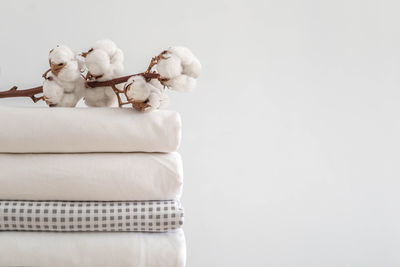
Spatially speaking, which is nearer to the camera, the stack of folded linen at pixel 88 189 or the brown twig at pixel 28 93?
the stack of folded linen at pixel 88 189

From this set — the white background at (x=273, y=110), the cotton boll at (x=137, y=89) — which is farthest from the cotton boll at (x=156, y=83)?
the white background at (x=273, y=110)

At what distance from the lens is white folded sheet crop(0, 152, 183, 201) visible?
0.67 m

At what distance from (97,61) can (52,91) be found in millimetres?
80

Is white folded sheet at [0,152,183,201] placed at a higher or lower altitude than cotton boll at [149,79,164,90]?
lower

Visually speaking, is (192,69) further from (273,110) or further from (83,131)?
(273,110)

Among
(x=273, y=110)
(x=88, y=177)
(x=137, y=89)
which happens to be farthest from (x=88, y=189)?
(x=273, y=110)

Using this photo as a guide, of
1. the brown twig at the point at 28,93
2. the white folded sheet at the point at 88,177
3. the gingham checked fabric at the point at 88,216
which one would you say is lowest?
the gingham checked fabric at the point at 88,216

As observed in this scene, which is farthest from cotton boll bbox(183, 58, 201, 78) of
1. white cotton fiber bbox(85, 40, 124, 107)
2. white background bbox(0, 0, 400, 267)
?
white background bbox(0, 0, 400, 267)

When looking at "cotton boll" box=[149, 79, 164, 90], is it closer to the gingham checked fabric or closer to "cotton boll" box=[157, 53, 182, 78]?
"cotton boll" box=[157, 53, 182, 78]

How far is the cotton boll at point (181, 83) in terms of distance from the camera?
0.69 m

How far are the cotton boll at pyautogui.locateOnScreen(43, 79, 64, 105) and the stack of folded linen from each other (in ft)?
0.12

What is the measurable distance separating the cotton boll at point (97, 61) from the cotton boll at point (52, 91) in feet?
0.18

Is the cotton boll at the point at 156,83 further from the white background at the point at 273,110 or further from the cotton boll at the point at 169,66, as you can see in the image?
the white background at the point at 273,110

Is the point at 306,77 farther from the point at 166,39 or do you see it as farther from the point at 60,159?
the point at 60,159
